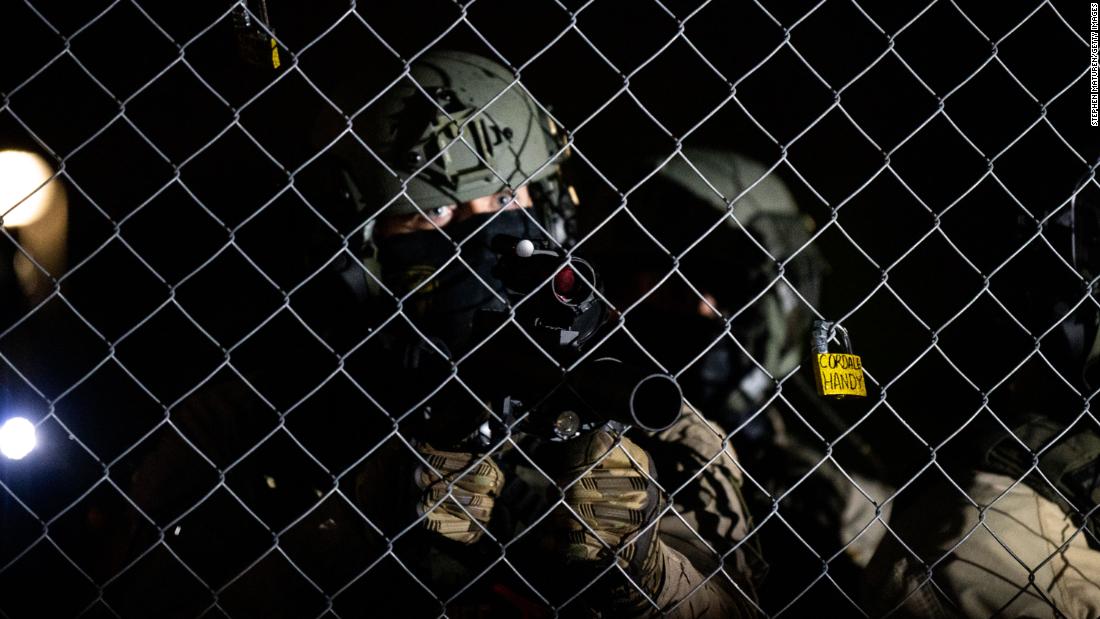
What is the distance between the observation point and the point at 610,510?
1.86 m

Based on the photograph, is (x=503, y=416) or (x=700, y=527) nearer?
(x=503, y=416)

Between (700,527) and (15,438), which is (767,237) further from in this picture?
(15,438)

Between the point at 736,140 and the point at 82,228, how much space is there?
3.08 metres

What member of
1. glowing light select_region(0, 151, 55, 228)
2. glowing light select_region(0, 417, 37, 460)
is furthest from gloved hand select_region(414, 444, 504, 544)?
glowing light select_region(0, 151, 55, 228)

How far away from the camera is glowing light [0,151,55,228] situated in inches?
133

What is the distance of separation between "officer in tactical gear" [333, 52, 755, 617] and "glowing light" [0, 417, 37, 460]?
3.36ft

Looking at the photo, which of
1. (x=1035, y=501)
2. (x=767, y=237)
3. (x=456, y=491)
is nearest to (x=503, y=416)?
(x=456, y=491)

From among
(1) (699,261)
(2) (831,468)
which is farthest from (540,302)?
(2) (831,468)

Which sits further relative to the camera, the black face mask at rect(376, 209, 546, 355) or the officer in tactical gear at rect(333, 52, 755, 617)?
the black face mask at rect(376, 209, 546, 355)

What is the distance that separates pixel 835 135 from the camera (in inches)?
149

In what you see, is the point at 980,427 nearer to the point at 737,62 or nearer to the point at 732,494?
A: the point at 732,494

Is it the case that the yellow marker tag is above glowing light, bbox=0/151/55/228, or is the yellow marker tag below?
below

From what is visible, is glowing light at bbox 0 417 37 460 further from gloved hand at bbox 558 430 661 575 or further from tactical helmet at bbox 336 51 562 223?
gloved hand at bbox 558 430 661 575

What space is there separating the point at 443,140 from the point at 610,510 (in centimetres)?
135
